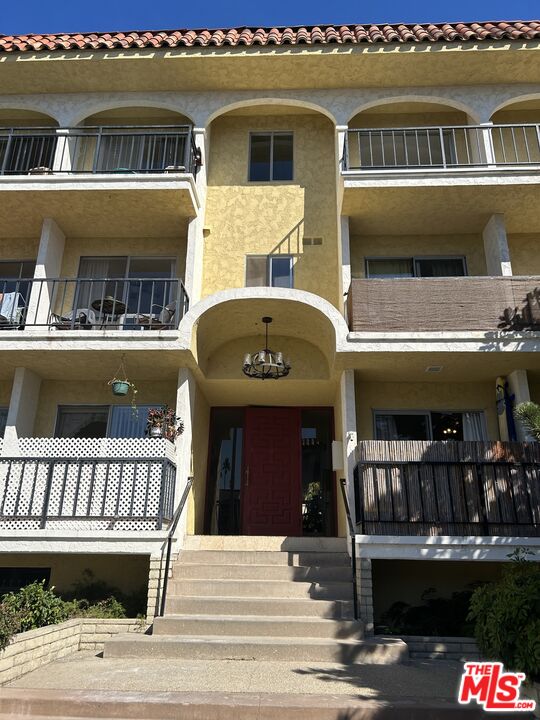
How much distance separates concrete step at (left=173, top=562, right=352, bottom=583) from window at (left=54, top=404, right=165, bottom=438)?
3.36m

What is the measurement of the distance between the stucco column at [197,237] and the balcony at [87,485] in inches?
131

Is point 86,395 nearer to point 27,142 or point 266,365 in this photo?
point 266,365

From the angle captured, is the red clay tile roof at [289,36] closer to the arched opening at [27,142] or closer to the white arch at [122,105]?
the white arch at [122,105]

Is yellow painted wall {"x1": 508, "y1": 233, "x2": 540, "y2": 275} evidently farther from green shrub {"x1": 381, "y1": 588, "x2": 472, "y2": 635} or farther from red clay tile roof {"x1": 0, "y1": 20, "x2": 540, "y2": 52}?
green shrub {"x1": 381, "y1": 588, "x2": 472, "y2": 635}

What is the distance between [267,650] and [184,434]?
425 cm

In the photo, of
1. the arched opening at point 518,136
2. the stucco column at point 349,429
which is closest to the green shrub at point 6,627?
the stucco column at point 349,429

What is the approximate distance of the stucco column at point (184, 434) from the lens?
9664mm

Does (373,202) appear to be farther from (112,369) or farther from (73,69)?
(73,69)

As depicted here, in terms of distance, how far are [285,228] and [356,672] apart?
9039 mm

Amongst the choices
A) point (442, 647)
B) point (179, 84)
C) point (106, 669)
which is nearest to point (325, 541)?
point (442, 647)

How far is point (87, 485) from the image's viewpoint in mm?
8953

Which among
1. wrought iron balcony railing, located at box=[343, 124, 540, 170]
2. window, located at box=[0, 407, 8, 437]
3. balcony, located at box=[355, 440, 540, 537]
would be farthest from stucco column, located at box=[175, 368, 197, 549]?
wrought iron balcony railing, located at box=[343, 124, 540, 170]

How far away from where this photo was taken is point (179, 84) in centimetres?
1250

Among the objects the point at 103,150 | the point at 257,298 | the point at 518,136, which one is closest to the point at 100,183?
the point at 103,150
